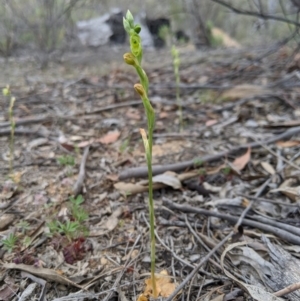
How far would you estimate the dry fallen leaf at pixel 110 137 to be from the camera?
97.0 inches

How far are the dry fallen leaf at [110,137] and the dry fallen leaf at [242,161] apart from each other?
93 centimetres

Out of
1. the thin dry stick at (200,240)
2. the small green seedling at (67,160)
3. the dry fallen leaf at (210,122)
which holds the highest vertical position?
the small green seedling at (67,160)

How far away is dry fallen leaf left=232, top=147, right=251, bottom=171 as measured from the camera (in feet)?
6.61

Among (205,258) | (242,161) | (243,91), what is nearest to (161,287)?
(205,258)

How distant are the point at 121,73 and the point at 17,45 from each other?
3.06 meters

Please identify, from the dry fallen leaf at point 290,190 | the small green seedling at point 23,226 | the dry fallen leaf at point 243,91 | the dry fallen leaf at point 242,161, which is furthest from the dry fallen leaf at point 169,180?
the dry fallen leaf at point 243,91

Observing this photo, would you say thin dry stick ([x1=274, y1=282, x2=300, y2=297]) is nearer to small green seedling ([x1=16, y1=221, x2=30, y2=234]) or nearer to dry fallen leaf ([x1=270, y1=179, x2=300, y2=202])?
dry fallen leaf ([x1=270, y1=179, x2=300, y2=202])

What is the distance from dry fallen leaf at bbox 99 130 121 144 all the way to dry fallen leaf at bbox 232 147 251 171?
3.07 ft

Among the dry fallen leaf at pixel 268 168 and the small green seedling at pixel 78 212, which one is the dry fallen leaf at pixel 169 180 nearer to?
the small green seedling at pixel 78 212

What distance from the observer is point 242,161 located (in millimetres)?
2059

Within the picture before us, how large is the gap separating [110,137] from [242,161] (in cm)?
102

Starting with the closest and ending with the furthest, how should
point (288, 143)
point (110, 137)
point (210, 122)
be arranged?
point (288, 143) < point (110, 137) < point (210, 122)

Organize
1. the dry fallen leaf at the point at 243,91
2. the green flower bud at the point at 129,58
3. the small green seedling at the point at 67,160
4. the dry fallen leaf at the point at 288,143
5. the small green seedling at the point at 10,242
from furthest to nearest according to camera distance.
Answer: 1. the dry fallen leaf at the point at 243,91
2. the dry fallen leaf at the point at 288,143
3. the small green seedling at the point at 67,160
4. the small green seedling at the point at 10,242
5. the green flower bud at the point at 129,58

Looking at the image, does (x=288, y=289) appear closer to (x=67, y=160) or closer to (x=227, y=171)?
(x=227, y=171)
